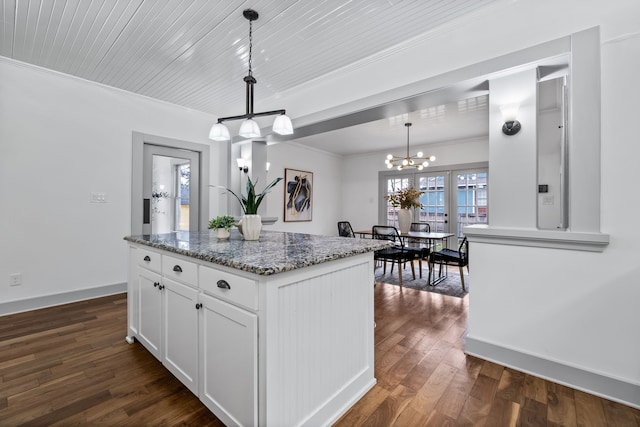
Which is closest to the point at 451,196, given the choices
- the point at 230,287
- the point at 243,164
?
the point at 243,164

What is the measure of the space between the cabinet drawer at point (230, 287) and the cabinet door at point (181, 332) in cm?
15

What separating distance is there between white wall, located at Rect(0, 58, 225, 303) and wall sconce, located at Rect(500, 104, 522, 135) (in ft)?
13.3

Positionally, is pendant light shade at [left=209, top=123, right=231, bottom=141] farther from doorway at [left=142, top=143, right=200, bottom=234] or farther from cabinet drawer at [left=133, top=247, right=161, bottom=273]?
doorway at [left=142, top=143, right=200, bottom=234]

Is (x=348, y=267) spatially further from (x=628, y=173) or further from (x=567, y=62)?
(x=567, y=62)

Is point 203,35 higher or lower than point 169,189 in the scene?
higher

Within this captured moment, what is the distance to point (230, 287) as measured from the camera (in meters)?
1.32

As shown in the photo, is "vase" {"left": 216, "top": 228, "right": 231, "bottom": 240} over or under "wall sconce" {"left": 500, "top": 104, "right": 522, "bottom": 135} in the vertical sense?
under

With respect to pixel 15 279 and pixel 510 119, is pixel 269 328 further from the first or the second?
pixel 15 279

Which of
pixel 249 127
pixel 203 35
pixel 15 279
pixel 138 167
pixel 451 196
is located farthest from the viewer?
pixel 451 196

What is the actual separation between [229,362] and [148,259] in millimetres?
1107

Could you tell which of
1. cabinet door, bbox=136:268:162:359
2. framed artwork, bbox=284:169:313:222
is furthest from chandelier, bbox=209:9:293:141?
framed artwork, bbox=284:169:313:222

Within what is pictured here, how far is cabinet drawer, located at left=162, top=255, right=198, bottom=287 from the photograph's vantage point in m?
1.58

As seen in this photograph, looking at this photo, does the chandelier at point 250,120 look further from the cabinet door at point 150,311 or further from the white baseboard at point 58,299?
the white baseboard at point 58,299

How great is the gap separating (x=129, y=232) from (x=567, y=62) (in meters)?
4.61
